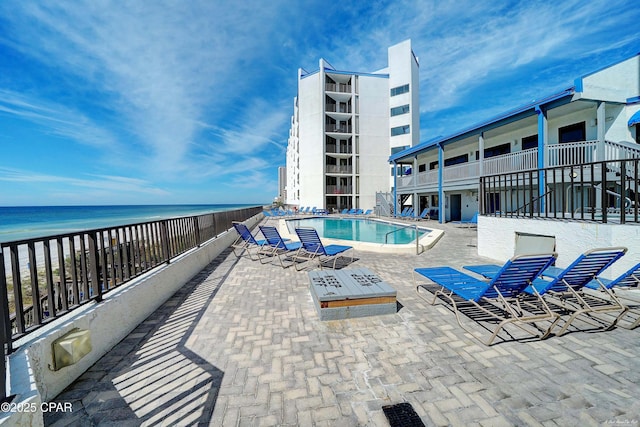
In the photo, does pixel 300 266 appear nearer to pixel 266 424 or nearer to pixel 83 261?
pixel 83 261

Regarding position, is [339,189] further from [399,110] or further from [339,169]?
[399,110]

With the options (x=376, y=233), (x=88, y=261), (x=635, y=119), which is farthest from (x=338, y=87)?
(x=88, y=261)

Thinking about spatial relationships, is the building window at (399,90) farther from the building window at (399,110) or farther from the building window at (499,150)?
the building window at (499,150)

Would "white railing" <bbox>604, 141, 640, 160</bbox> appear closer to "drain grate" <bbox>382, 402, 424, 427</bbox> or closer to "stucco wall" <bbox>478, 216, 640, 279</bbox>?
"stucco wall" <bbox>478, 216, 640, 279</bbox>

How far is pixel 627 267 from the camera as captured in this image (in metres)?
4.23

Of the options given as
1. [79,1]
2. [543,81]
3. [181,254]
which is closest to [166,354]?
[181,254]

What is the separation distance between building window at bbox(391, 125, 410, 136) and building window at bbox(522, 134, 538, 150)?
19619 mm

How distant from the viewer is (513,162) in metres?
11.5

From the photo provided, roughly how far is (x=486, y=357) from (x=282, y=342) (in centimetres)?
220

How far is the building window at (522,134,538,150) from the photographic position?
12991mm

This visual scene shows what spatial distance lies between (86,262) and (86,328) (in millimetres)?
982

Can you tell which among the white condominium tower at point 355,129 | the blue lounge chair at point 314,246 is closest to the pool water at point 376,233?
the blue lounge chair at point 314,246

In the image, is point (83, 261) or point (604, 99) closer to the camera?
point (83, 261)

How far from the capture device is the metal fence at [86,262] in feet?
7.07
